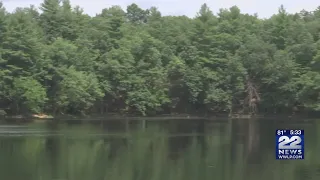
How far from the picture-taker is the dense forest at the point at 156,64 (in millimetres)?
67688

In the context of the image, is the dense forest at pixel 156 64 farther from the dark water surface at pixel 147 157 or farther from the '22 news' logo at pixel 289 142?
the '22 news' logo at pixel 289 142

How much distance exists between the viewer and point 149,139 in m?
40.0

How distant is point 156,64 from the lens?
76438 mm

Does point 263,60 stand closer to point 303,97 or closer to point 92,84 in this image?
point 303,97

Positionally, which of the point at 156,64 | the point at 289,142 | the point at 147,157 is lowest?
the point at 147,157

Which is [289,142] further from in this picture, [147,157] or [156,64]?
[156,64]

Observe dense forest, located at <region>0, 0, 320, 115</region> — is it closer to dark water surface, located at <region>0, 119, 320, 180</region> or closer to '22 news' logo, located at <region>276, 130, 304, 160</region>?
dark water surface, located at <region>0, 119, 320, 180</region>

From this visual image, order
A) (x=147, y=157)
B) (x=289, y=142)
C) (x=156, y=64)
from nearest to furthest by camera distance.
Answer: (x=289, y=142), (x=147, y=157), (x=156, y=64)

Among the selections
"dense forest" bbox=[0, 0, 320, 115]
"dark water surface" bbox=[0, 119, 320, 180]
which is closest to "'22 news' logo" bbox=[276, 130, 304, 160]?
"dark water surface" bbox=[0, 119, 320, 180]

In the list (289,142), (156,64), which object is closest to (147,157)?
(289,142)

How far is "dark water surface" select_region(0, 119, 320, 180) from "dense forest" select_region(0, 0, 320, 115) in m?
24.2

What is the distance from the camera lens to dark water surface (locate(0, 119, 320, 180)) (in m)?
24.5

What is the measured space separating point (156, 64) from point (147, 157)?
153 feet

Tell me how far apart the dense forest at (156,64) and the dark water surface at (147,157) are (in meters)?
24.2
